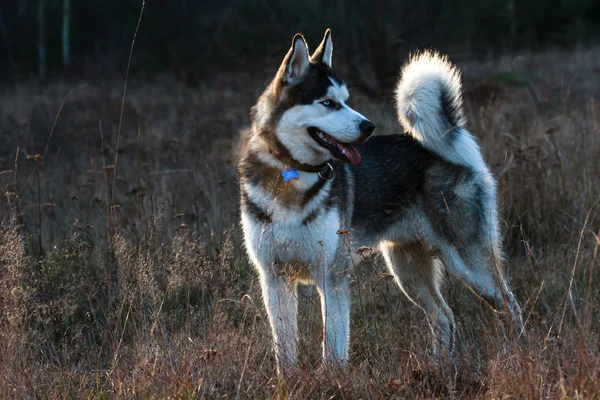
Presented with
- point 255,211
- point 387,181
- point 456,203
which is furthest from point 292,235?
point 456,203

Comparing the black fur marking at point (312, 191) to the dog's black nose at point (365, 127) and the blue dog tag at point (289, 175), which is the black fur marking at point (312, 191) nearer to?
the blue dog tag at point (289, 175)

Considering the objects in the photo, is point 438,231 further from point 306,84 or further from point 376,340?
point 306,84

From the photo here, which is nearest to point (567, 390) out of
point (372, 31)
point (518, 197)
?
point (518, 197)

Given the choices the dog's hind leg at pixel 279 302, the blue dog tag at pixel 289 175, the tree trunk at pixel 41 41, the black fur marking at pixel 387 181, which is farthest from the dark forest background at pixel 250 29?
the dog's hind leg at pixel 279 302

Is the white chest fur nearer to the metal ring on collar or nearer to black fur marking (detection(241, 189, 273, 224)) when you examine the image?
black fur marking (detection(241, 189, 273, 224))

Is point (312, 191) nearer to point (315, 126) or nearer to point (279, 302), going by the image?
point (315, 126)

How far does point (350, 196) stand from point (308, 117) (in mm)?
558

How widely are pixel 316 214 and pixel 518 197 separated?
2.45 m

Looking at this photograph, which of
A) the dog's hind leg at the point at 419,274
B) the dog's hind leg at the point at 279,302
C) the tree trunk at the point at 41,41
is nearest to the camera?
the dog's hind leg at the point at 279,302

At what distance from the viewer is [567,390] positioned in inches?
107

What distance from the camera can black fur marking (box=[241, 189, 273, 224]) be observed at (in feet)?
12.4

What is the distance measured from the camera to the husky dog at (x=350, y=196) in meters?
3.77

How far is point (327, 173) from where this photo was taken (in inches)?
157

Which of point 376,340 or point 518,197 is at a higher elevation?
point 518,197
